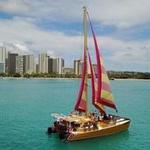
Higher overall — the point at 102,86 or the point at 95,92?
the point at 102,86

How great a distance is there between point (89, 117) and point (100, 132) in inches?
88.5

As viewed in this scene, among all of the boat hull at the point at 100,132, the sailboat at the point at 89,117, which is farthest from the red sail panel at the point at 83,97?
the boat hull at the point at 100,132

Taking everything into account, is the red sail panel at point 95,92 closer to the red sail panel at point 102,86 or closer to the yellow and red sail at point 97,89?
the yellow and red sail at point 97,89

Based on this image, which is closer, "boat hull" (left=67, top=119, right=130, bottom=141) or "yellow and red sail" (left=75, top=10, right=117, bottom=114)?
"boat hull" (left=67, top=119, right=130, bottom=141)

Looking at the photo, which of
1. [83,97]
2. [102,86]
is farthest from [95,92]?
[83,97]

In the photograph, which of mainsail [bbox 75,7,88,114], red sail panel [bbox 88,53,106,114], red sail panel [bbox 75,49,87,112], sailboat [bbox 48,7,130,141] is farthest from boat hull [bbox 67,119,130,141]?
red sail panel [bbox 75,49,87,112]

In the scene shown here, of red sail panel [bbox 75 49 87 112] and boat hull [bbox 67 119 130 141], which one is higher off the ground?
red sail panel [bbox 75 49 87 112]

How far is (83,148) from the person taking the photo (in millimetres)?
38500

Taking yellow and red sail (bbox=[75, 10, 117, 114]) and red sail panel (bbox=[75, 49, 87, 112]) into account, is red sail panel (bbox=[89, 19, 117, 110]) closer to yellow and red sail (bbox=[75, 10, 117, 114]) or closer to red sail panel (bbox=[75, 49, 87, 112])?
yellow and red sail (bbox=[75, 10, 117, 114])

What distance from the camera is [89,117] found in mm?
43219

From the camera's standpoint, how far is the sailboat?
40.6 meters

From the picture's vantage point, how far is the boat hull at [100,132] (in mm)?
39831

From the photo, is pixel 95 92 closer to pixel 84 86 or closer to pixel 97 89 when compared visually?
pixel 97 89

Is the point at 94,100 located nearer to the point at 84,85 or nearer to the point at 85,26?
the point at 84,85
